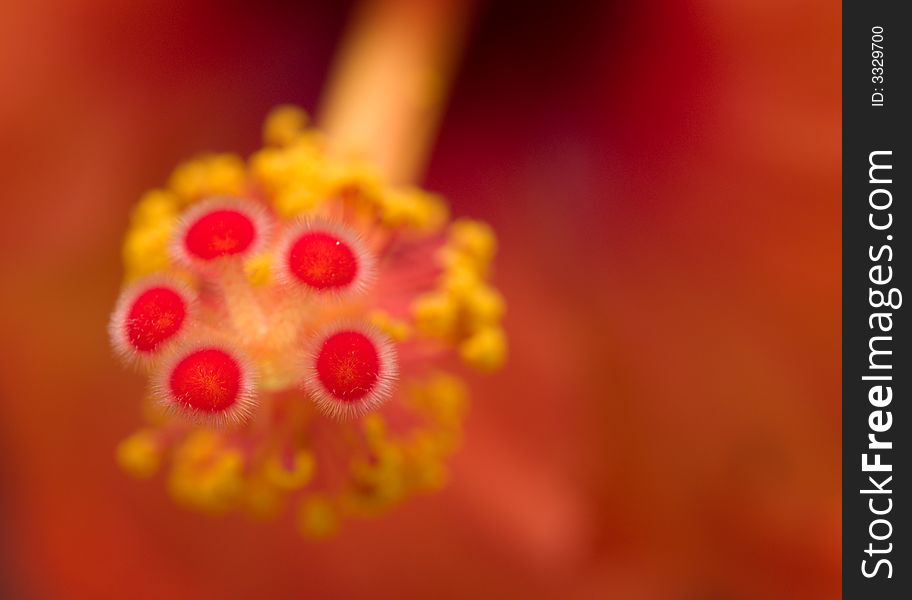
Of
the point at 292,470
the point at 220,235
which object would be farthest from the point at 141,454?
the point at 220,235

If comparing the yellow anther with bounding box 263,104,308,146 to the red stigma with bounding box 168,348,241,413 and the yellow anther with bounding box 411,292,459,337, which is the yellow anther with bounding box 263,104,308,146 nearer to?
the yellow anther with bounding box 411,292,459,337

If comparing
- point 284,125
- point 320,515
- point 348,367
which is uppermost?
point 284,125

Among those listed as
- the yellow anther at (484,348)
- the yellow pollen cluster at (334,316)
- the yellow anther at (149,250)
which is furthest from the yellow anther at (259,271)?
the yellow anther at (484,348)

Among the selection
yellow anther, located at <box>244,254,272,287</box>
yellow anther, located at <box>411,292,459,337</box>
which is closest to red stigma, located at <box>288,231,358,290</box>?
yellow anther, located at <box>244,254,272,287</box>

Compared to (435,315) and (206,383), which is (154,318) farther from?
(435,315)
